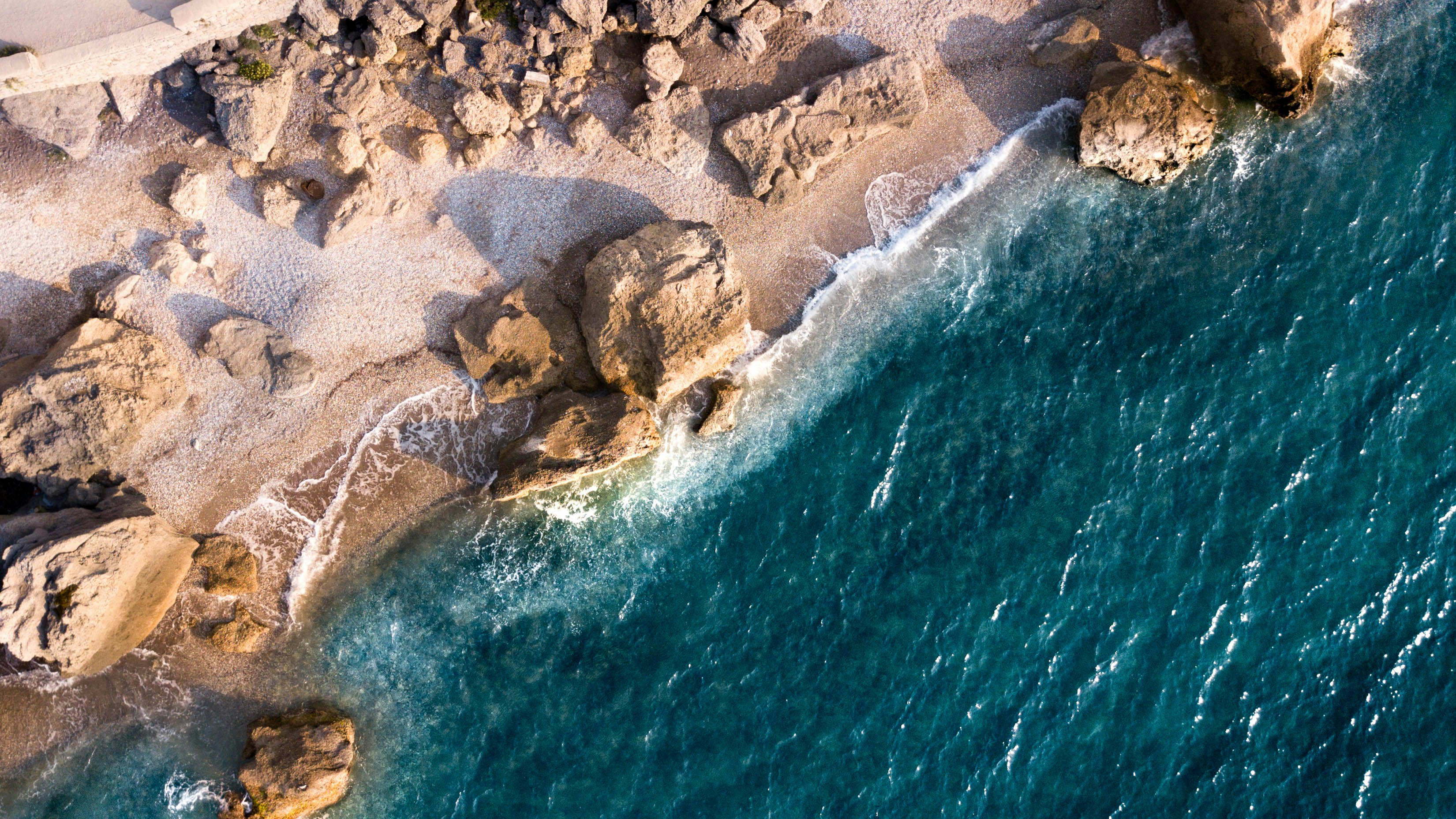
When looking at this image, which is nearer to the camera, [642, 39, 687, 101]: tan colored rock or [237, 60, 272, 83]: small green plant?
[237, 60, 272, 83]: small green plant

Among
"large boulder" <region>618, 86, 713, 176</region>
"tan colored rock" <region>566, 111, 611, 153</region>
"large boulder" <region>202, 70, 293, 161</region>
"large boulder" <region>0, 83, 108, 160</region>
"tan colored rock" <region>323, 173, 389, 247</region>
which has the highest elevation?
"large boulder" <region>0, 83, 108, 160</region>

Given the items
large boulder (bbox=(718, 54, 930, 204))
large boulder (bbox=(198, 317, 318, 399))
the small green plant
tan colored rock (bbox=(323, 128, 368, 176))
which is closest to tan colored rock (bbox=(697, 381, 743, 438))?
large boulder (bbox=(718, 54, 930, 204))

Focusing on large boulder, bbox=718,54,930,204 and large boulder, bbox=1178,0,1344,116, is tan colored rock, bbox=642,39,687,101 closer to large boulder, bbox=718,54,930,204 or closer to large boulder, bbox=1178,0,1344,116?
large boulder, bbox=718,54,930,204

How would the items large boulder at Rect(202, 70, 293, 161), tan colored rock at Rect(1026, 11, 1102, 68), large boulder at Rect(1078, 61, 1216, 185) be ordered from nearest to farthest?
large boulder at Rect(202, 70, 293, 161), large boulder at Rect(1078, 61, 1216, 185), tan colored rock at Rect(1026, 11, 1102, 68)

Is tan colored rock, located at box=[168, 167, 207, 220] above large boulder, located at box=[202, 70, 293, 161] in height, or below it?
below

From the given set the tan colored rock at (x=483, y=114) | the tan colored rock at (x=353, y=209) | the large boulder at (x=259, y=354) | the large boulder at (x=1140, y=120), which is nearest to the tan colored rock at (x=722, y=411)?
the tan colored rock at (x=483, y=114)

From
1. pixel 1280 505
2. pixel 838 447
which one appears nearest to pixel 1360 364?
pixel 1280 505

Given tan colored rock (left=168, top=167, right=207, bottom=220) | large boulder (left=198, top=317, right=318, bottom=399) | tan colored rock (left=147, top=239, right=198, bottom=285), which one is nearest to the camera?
tan colored rock (left=168, top=167, right=207, bottom=220)

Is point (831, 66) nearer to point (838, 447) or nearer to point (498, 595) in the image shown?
point (838, 447)
